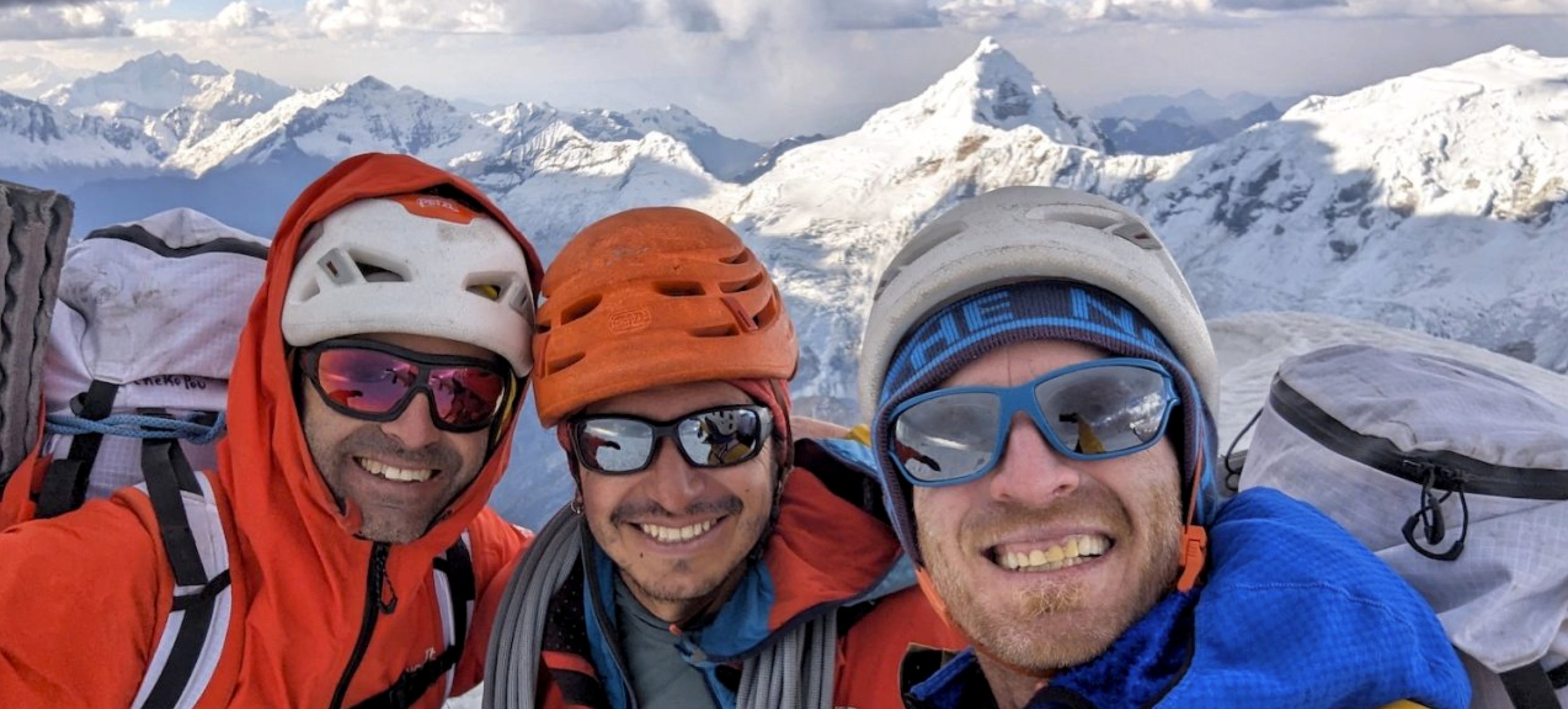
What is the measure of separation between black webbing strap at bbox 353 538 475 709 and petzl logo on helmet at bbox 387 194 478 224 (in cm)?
114

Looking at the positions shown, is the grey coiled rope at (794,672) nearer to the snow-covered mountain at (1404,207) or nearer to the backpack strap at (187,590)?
the backpack strap at (187,590)

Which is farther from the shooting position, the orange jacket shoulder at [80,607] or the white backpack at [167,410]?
the white backpack at [167,410]

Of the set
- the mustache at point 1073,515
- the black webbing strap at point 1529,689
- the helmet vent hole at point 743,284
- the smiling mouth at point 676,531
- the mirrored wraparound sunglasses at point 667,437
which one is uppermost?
the helmet vent hole at point 743,284

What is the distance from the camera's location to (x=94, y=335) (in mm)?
3371

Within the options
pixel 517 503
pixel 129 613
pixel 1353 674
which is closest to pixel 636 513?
pixel 129 613

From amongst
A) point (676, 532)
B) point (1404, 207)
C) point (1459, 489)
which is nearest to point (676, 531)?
point (676, 532)

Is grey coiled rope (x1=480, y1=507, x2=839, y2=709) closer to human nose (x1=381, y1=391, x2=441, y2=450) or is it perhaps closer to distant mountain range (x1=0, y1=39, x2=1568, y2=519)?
human nose (x1=381, y1=391, x2=441, y2=450)

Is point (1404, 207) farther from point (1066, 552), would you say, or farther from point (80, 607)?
point (80, 607)

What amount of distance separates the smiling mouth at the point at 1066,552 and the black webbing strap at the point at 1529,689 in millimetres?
889

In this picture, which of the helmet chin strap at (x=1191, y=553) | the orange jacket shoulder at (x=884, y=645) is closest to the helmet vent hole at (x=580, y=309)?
the orange jacket shoulder at (x=884, y=645)

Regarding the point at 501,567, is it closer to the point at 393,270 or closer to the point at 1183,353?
the point at 393,270

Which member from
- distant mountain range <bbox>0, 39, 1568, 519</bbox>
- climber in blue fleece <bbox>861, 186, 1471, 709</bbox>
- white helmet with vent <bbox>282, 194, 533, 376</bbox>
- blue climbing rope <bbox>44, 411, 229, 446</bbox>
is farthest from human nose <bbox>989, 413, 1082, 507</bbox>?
distant mountain range <bbox>0, 39, 1568, 519</bbox>

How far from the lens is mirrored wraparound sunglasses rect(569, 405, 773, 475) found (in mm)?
3229

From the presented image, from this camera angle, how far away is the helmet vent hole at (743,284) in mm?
3361
